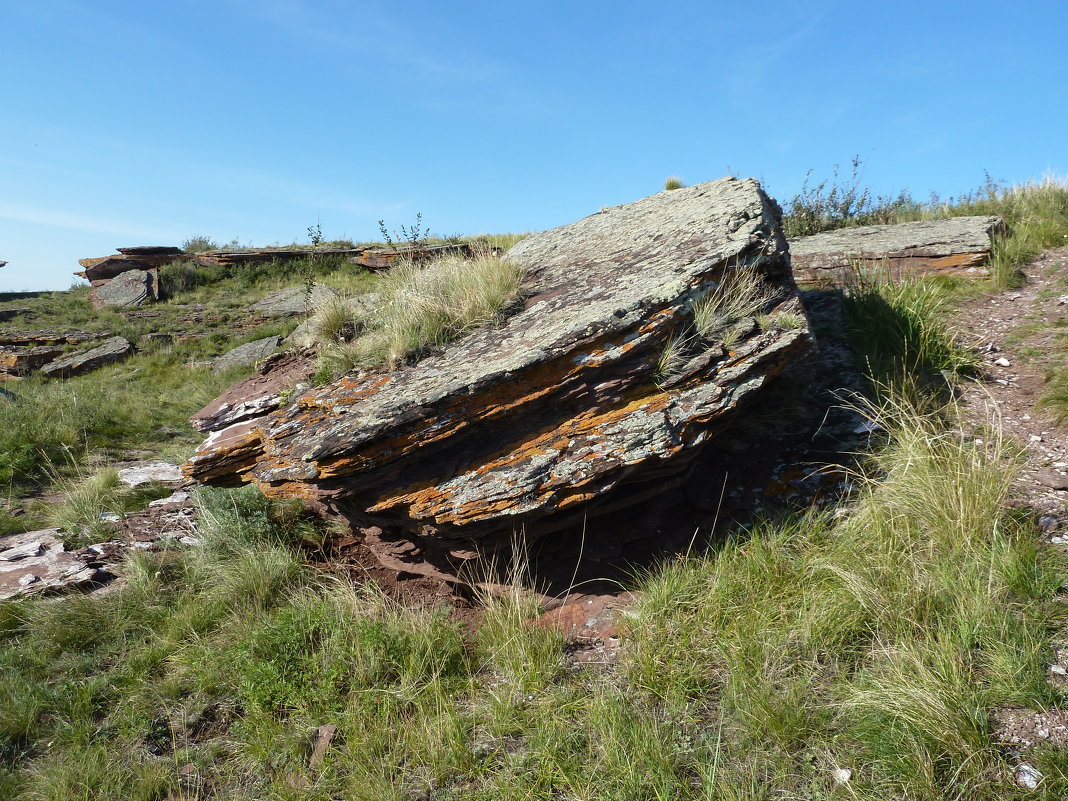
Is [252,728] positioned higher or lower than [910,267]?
lower

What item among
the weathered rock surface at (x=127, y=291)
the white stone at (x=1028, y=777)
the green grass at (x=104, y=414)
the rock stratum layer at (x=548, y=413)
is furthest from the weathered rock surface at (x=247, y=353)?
the white stone at (x=1028, y=777)

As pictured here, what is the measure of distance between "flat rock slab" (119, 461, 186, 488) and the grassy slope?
2737 mm

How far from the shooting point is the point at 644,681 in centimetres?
323

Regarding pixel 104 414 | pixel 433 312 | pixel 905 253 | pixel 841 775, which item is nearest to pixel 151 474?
pixel 104 414

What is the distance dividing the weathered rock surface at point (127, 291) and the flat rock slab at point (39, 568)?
14.0m

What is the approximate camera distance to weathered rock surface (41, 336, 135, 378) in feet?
42.7

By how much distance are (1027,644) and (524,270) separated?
496 cm

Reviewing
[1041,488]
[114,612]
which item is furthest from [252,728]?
[1041,488]

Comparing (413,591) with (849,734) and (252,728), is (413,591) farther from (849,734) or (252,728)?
(849,734)

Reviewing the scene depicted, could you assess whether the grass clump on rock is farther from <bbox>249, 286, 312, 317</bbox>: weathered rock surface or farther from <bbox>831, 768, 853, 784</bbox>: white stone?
<bbox>249, 286, 312, 317</bbox>: weathered rock surface

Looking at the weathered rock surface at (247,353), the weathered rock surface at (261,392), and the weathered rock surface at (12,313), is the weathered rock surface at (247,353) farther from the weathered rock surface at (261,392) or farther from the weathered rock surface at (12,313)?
the weathered rock surface at (12,313)

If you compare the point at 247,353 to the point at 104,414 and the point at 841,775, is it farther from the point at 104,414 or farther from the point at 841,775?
the point at 841,775

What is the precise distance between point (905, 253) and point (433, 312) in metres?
6.32

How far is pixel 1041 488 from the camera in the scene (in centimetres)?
385
